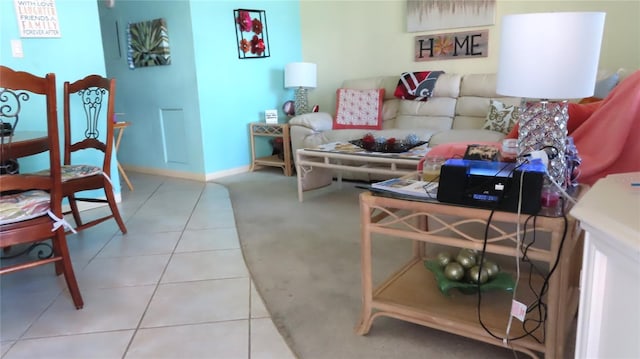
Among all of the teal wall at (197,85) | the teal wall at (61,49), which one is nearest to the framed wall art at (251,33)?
the teal wall at (197,85)

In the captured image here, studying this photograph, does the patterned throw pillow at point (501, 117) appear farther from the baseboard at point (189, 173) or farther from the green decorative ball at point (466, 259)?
the baseboard at point (189, 173)

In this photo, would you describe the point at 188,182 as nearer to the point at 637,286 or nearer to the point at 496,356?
the point at 496,356

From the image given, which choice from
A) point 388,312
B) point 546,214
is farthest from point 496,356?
point 546,214

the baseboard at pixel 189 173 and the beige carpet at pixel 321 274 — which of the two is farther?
the baseboard at pixel 189 173

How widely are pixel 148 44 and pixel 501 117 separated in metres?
3.41

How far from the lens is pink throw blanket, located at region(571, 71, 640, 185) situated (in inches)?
65.9

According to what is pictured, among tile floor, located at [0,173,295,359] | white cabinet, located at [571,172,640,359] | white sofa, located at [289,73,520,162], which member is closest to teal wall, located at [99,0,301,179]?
white sofa, located at [289,73,520,162]

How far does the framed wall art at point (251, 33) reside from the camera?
180 inches

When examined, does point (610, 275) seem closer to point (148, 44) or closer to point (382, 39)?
point (382, 39)

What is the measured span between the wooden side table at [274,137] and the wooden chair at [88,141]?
5.16 ft

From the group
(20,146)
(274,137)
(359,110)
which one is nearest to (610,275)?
(20,146)

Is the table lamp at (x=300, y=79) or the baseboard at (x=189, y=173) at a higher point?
the table lamp at (x=300, y=79)

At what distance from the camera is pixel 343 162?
3748mm

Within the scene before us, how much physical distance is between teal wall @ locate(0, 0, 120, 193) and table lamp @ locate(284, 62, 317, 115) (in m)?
1.83
